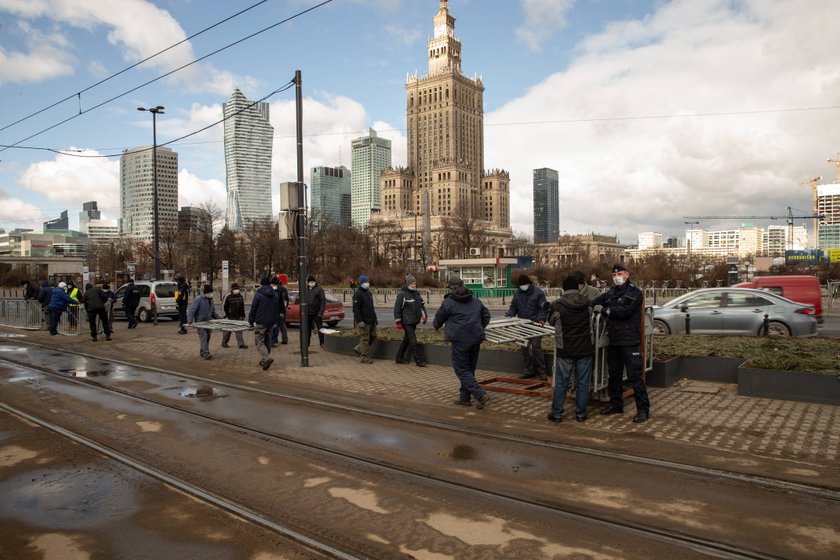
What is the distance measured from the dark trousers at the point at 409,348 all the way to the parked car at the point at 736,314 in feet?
19.8

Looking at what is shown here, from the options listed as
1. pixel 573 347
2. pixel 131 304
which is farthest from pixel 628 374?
pixel 131 304

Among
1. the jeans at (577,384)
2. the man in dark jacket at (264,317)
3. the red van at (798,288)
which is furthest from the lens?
the red van at (798,288)

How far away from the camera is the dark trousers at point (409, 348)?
40.3 ft

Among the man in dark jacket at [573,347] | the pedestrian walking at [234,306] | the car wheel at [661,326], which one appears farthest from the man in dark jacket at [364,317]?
the car wheel at [661,326]

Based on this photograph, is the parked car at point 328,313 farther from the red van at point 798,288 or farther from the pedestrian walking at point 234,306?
the red van at point 798,288

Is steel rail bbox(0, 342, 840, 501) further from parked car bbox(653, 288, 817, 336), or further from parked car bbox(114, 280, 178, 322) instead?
parked car bbox(114, 280, 178, 322)

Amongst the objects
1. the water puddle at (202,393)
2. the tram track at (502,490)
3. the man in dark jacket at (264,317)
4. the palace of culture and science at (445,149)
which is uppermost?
the palace of culture and science at (445,149)

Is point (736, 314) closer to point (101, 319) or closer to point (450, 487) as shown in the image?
point (450, 487)

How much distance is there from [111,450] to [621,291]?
6489mm

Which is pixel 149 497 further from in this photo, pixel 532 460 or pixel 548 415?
pixel 548 415

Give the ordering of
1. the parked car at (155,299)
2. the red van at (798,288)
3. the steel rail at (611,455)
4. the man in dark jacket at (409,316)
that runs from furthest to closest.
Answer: the parked car at (155,299)
the red van at (798,288)
the man in dark jacket at (409,316)
the steel rail at (611,455)

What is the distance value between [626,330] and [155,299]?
21670 mm

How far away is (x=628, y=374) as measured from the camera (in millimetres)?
7523

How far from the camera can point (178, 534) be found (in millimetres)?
4492
